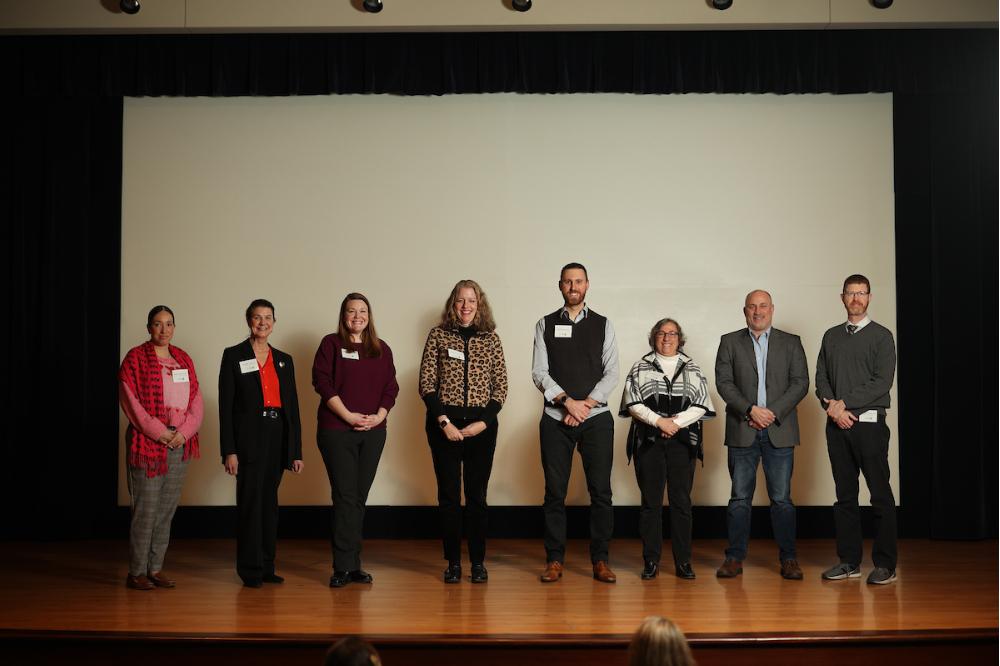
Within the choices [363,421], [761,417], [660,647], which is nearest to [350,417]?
[363,421]

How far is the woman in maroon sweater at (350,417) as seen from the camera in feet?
13.4

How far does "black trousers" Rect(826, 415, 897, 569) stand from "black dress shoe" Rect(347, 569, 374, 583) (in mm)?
2190

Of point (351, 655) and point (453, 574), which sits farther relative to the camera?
point (453, 574)

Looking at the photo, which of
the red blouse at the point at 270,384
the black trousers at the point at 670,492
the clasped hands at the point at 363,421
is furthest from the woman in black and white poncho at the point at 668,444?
the red blouse at the point at 270,384

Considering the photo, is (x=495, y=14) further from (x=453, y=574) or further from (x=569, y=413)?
(x=453, y=574)

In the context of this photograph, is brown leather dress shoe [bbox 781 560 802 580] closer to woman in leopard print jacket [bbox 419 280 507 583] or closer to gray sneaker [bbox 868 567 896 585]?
gray sneaker [bbox 868 567 896 585]

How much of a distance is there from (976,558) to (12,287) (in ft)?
19.1

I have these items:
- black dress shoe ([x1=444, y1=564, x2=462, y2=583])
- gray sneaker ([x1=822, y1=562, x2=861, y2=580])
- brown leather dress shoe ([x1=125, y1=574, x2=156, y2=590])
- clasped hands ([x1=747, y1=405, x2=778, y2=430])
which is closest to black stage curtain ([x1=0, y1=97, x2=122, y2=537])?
brown leather dress shoe ([x1=125, y1=574, x2=156, y2=590])

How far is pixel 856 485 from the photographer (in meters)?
4.22

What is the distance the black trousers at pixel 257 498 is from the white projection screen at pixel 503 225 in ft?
4.58

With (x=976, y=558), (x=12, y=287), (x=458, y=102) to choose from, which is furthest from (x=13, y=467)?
(x=976, y=558)

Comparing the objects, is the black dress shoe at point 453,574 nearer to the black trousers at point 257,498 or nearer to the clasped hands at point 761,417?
the black trousers at point 257,498

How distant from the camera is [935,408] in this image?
215 inches

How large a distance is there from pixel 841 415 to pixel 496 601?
1.78m
